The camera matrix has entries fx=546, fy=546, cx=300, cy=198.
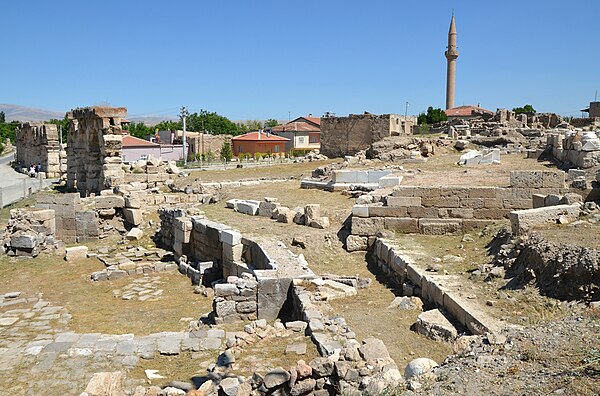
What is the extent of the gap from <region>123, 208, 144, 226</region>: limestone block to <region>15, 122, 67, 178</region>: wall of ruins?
16913 millimetres

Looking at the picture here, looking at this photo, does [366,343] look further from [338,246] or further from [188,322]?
[338,246]

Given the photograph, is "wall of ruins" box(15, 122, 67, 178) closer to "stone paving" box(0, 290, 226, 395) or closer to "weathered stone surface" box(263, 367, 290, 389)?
"stone paving" box(0, 290, 226, 395)

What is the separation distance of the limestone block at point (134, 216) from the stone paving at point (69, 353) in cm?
743

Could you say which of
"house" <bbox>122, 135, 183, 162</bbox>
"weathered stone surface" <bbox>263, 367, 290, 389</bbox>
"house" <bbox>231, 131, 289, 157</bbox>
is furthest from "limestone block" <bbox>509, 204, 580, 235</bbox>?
"house" <bbox>231, 131, 289, 157</bbox>

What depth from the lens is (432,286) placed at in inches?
301

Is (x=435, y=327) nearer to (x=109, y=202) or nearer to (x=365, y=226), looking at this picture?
(x=365, y=226)

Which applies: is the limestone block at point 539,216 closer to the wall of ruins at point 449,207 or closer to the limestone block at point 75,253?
the wall of ruins at point 449,207

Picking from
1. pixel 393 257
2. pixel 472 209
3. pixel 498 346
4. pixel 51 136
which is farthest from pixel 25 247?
pixel 51 136

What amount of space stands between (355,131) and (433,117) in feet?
74.0

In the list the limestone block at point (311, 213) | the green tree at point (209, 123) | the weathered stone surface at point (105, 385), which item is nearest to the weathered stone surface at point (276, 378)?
the weathered stone surface at point (105, 385)

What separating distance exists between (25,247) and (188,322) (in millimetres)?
6639

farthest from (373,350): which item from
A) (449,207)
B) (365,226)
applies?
(449,207)

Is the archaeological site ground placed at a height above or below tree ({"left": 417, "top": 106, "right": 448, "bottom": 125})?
below

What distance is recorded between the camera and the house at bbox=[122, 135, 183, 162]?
44562mm
